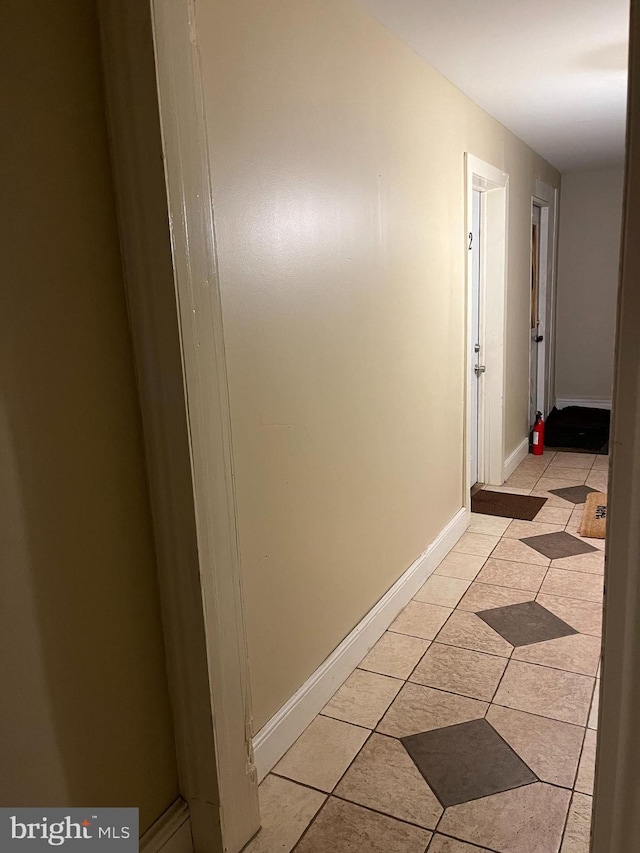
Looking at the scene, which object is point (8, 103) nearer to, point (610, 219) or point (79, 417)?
point (79, 417)

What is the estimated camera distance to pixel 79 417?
4.32 ft

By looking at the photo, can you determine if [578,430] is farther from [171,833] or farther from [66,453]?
[66,453]

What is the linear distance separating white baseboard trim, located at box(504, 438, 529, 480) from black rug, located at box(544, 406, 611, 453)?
1.17ft

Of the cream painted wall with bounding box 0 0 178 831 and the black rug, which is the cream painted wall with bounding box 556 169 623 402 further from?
the cream painted wall with bounding box 0 0 178 831

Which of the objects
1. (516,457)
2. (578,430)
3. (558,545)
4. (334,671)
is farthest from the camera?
(578,430)

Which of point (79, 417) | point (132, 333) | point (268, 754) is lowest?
point (268, 754)

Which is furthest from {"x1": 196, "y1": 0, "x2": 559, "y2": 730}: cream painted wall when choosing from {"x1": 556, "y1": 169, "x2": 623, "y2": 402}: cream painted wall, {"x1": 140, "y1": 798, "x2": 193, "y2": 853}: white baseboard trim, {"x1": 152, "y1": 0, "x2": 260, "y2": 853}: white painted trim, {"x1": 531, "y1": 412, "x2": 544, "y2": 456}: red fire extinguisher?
{"x1": 556, "y1": 169, "x2": 623, "y2": 402}: cream painted wall

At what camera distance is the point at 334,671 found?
7.61ft

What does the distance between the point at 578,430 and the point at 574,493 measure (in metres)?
1.69

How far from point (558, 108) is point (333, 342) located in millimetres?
2557

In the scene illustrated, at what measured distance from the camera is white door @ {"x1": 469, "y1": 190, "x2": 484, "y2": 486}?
4156 mm

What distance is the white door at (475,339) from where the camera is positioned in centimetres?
416

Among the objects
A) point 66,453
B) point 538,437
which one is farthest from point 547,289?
point 66,453

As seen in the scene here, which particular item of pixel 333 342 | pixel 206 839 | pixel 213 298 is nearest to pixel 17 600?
pixel 213 298
